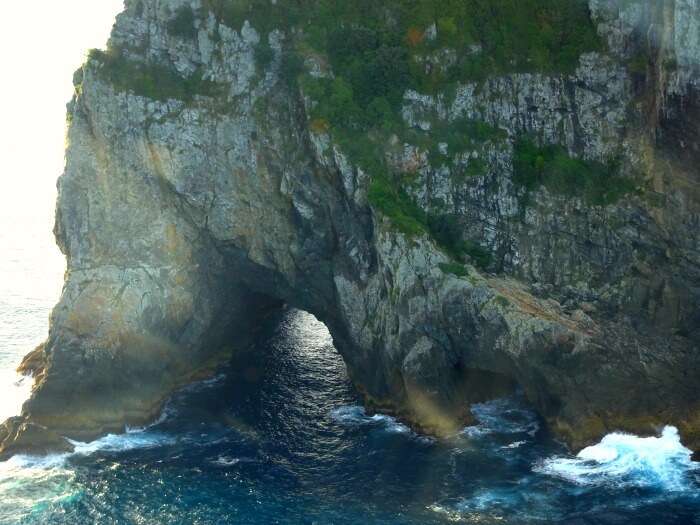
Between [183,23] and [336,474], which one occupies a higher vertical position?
[183,23]

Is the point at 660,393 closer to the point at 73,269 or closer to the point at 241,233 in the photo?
the point at 241,233

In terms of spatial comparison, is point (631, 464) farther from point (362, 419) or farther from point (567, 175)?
point (567, 175)

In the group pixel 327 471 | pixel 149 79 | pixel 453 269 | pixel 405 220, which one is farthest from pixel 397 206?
pixel 149 79

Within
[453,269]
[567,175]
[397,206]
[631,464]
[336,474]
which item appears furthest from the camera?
[397,206]

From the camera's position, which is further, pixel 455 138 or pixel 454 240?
pixel 455 138

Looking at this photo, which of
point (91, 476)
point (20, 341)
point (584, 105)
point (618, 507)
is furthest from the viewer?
point (20, 341)

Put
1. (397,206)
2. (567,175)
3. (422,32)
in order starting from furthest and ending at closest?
(422,32), (397,206), (567,175)

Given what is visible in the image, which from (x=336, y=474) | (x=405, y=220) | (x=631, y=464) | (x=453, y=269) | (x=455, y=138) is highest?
(x=455, y=138)

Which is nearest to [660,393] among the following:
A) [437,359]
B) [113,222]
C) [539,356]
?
[539,356]
